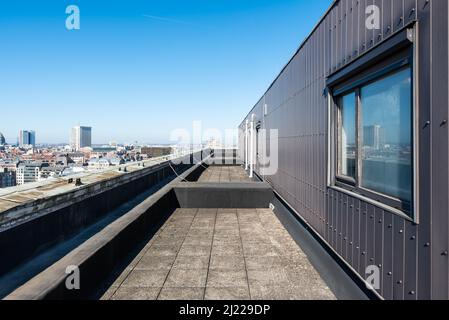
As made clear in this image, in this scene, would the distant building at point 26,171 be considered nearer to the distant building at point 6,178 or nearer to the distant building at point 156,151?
the distant building at point 6,178

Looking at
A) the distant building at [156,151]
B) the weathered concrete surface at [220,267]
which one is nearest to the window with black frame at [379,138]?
the weathered concrete surface at [220,267]

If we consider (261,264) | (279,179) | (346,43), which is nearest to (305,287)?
(261,264)

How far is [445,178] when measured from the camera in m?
2.02

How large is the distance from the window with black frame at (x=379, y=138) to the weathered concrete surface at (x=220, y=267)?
1.61 metres

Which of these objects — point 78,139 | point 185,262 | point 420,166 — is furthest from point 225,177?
point 78,139

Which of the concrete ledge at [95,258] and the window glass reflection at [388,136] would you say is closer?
the window glass reflection at [388,136]

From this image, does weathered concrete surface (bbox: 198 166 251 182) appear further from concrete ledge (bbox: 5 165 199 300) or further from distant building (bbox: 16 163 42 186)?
distant building (bbox: 16 163 42 186)

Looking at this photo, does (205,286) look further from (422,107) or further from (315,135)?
(422,107)

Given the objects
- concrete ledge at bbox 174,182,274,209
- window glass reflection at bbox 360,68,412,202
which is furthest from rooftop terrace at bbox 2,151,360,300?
window glass reflection at bbox 360,68,412,202

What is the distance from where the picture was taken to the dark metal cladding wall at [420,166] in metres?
2.09

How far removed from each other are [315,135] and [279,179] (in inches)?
138

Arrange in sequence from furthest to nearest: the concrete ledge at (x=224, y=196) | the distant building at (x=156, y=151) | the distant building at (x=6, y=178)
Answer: the distant building at (x=6, y=178)
the distant building at (x=156, y=151)
the concrete ledge at (x=224, y=196)

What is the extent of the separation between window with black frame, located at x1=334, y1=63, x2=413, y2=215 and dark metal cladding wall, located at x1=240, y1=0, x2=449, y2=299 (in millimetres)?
199

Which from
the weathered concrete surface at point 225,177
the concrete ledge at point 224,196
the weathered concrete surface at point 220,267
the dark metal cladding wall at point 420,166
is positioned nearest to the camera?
the dark metal cladding wall at point 420,166
